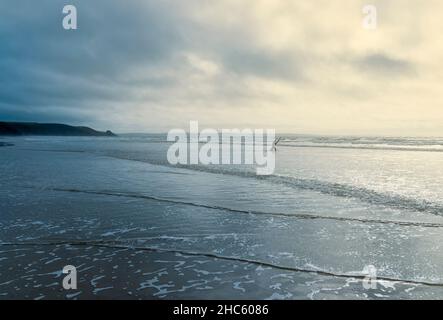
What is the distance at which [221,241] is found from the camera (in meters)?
8.13

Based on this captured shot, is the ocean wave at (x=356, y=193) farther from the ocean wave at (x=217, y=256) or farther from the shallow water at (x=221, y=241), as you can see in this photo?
the ocean wave at (x=217, y=256)

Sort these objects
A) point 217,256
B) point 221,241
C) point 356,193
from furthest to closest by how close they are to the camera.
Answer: point 356,193
point 221,241
point 217,256

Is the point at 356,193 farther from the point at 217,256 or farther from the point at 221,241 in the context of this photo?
the point at 217,256

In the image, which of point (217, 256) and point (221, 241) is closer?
point (217, 256)

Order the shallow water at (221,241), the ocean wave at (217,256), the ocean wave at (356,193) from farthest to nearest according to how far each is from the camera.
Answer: the ocean wave at (356,193)
the ocean wave at (217,256)
the shallow water at (221,241)

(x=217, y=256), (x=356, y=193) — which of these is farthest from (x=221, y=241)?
(x=356, y=193)

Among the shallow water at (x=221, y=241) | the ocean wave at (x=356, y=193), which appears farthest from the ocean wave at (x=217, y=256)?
the ocean wave at (x=356, y=193)

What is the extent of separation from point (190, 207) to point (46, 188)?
730 cm

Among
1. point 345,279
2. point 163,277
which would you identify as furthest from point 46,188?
point 345,279

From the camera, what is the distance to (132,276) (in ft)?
19.8

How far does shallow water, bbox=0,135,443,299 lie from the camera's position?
5.69m

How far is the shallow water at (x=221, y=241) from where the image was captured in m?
5.69

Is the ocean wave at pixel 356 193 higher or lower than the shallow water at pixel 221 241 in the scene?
higher
